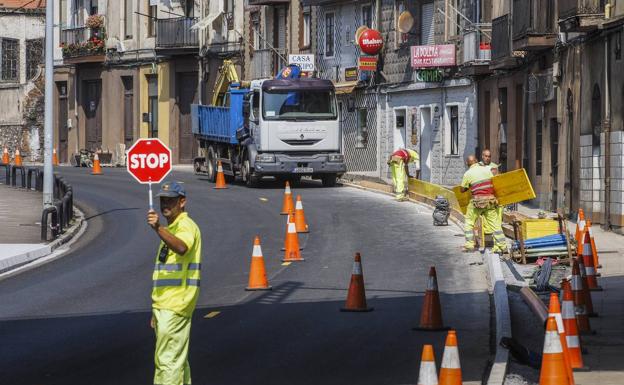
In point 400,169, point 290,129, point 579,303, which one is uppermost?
point 290,129

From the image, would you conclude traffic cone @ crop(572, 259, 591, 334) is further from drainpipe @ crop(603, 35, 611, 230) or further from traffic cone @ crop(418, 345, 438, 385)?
drainpipe @ crop(603, 35, 611, 230)

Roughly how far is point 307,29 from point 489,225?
32644 mm

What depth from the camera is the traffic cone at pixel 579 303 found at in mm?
16234

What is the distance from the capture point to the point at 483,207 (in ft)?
84.7

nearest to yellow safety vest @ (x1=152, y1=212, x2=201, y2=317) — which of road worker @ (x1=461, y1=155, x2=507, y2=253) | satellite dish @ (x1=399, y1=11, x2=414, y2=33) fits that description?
road worker @ (x1=461, y1=155, x2=507, y2=253)

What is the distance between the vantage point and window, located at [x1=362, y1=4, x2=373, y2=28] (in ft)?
172

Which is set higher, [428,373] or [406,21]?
[406,21]

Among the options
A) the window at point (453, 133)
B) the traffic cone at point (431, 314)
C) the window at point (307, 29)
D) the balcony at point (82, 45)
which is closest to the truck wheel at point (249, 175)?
the window at point (453, 133)

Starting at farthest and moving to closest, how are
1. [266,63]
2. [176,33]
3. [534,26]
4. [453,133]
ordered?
[176,33], [266,63], [453,133], [534,26]

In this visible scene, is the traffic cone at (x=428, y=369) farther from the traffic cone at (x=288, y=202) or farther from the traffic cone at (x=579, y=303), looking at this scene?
the traffic cone at (x=288, y=202)

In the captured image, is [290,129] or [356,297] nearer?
[356,297]

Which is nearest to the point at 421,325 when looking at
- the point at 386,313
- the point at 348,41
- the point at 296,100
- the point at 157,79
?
the point at 386,313

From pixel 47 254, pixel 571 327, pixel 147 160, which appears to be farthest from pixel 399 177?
pixel 571 327

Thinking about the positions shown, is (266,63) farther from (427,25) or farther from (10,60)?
(10,60)
